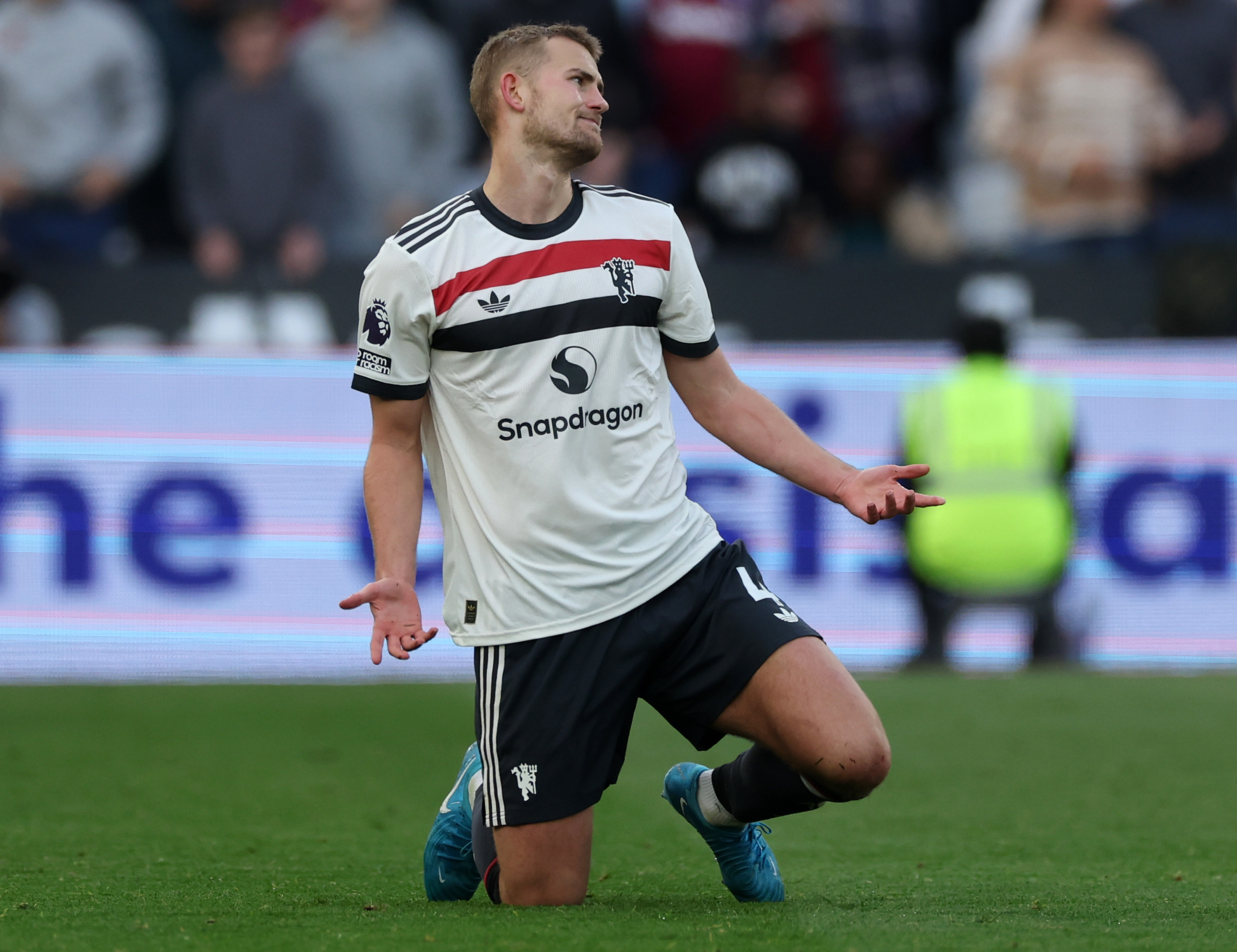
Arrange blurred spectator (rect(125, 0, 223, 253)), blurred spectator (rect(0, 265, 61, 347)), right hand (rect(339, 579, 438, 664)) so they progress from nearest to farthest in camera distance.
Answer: right hand (rect(339, 579, 438, 664)) < blurred spectator (rect(0, 265, 61, 347)) < blurred spectator (rect(125, 0, 223, 253))

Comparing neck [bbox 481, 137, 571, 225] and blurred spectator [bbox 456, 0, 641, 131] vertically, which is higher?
blurred spectator [bbox 456, 0, 641, 131]

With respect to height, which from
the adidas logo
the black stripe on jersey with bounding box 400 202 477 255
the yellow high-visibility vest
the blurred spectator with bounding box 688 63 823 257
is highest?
the blurred spectator with bounding box 688 63 823 257

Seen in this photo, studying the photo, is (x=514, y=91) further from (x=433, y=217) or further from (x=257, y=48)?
(x=257, y=48)

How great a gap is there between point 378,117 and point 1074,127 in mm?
4163

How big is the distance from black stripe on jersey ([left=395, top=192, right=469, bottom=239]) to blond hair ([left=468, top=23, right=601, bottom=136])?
0.65ft

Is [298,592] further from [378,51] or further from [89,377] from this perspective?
[378,51]

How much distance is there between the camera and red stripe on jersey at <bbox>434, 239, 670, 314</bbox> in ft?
14.0

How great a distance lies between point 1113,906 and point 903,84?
8.24 m

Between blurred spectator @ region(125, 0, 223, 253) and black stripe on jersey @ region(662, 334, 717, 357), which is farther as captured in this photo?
blurred spectator @ region(125, 0, 223, 253)

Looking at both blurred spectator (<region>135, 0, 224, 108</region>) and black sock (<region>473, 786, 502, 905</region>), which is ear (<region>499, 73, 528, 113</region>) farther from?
blurred spectator (<region>135, 0, 224, 108</region>)

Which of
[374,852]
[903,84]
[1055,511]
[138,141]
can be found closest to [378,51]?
[138,141]

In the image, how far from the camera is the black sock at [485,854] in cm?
442

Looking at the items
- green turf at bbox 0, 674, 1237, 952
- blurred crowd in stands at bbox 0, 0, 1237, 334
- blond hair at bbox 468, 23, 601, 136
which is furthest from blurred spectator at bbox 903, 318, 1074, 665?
blond hair at bbox 468, 23, 601, 136

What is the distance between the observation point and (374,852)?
521 centimetres
